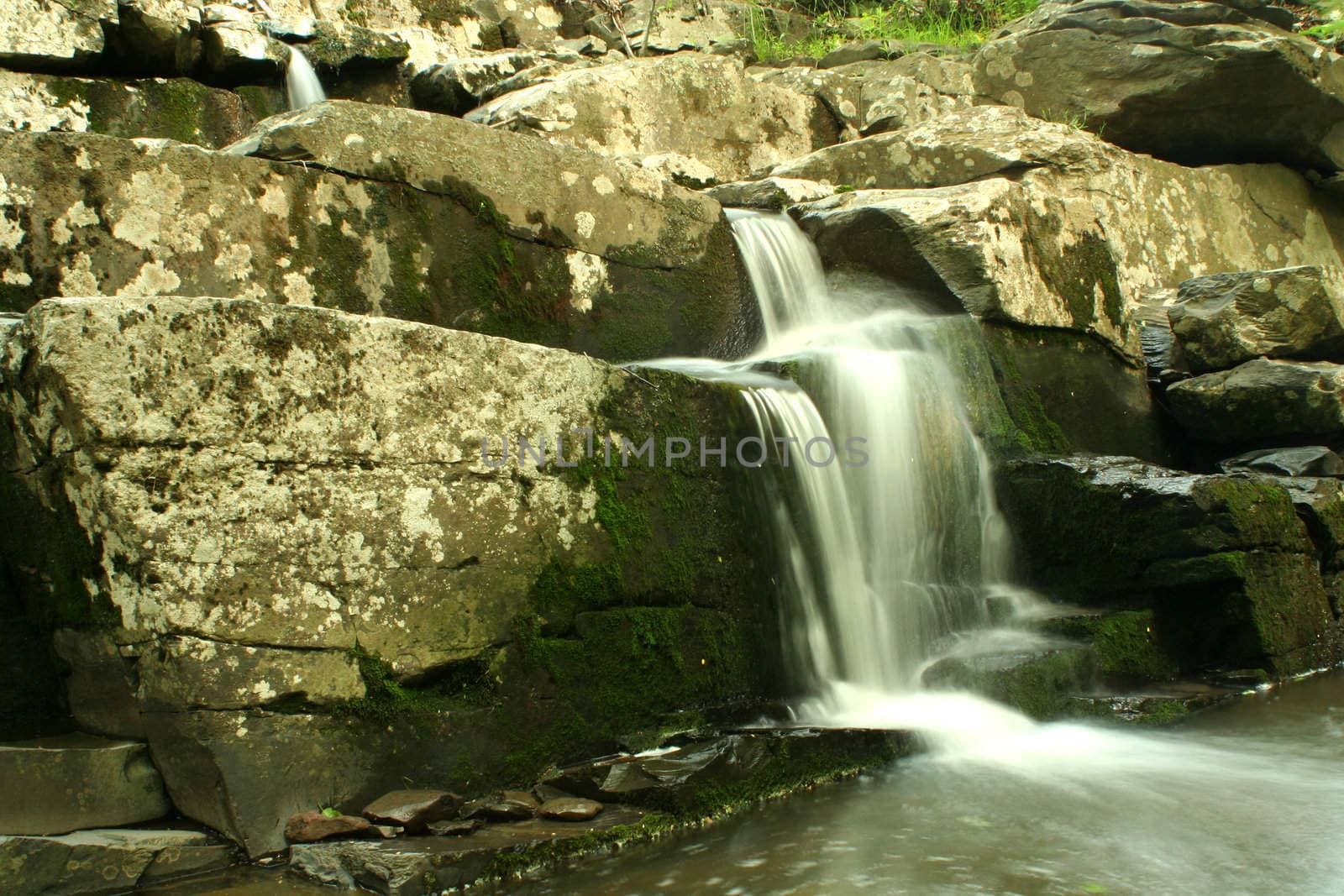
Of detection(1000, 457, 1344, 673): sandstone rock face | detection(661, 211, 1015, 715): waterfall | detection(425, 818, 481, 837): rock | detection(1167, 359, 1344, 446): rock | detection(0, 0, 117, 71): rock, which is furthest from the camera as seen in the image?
detection(1167, 359, 1344, 446): rock

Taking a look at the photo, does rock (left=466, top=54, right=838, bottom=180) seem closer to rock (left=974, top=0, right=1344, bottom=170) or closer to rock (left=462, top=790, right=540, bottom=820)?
rock (left=974, top=0, right=1344, bottom=170)

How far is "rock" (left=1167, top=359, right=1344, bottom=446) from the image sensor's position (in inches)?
254

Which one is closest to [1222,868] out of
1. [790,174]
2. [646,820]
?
[646,820]

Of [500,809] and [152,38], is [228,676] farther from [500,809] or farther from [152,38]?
[152,38]

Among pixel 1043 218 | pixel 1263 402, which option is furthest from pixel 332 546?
pixel 1263 402

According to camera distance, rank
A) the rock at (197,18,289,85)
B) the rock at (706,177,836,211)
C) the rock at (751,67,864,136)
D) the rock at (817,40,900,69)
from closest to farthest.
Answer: the rock at (197,18,289,85), the rock at (706,177,836,211), the rock at (751,67,864,136), the rock at (817,40,900,69)

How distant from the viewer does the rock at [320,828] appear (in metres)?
2.99

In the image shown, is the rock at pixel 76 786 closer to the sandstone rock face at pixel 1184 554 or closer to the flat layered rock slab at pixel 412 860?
the flat layered rock slab at pixel 412 860

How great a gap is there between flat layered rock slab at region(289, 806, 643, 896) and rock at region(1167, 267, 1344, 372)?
5509mm

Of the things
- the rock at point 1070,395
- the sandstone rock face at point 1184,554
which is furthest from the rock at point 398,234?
the sandstone rock face at point 1184,554

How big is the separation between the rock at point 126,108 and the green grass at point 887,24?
218 inches

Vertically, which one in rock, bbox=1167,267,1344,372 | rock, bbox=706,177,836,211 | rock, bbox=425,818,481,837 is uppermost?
rock, bbox=706,177,836,211

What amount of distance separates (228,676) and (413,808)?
61 centimetres

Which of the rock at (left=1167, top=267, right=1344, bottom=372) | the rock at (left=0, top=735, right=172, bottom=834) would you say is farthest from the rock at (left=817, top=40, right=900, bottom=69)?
the rock at (left=0, top=735, right=172, bottom=834)
